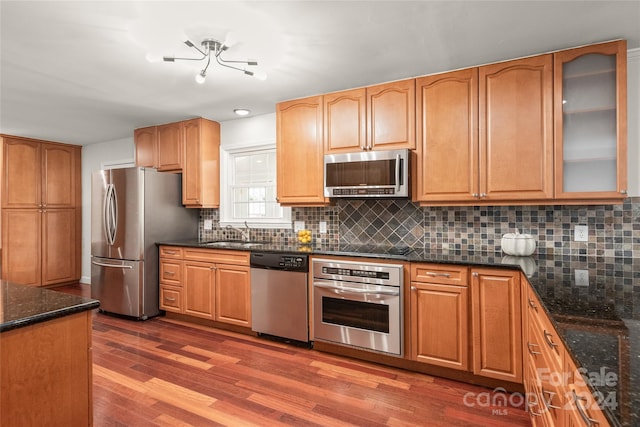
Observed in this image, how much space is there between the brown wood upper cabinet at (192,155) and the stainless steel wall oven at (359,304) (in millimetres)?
1880

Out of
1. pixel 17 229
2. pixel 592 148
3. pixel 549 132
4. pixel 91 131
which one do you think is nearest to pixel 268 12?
pixel 549 132

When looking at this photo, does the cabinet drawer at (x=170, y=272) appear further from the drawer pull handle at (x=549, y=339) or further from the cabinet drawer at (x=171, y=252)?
the drawer pull handle at (x=549, y=339)

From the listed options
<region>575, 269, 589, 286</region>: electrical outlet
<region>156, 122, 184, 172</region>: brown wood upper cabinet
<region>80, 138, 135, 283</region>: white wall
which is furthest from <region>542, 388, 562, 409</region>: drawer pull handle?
<region>80, 138, 135, 283</region>: white wall

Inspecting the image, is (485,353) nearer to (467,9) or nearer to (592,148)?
(592,148)

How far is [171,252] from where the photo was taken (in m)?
3.88

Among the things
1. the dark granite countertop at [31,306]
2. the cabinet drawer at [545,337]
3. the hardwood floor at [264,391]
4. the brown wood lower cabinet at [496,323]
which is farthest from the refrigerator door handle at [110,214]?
the cabinet drawer at [545,337]

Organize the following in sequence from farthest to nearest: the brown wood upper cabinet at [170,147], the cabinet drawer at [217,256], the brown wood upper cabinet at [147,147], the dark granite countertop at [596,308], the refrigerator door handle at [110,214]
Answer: the brown wood upper cabinet at [147,147] → the brown wood upper cabinet at [170,147] → the refrigerator door handle at [110,214] → the cabinet drawer at [217,256] → the dark granite countertop at [596,308]

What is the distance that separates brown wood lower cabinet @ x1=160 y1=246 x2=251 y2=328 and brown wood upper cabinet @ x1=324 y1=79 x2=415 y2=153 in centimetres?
144

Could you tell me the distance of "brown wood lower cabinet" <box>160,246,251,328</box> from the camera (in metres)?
3.39

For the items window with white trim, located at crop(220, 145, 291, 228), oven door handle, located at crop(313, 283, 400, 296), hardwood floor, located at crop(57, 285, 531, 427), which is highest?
window with white trim, located at crop(220, 145, 291, 228)

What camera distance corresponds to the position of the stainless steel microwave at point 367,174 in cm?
279

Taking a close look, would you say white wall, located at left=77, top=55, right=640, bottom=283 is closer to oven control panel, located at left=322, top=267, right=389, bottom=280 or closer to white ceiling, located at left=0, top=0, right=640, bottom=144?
white ceiling, located at left=0, top=0, right=640, bottom=144

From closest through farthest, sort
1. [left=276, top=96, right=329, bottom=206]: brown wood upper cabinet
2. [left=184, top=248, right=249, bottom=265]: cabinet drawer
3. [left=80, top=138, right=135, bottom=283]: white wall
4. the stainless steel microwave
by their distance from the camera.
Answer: the stainless steel microwave, [left=276, top=96, right=329, bottom=206]: brown wood upper cabinet, [left=184, top=248, right=249, bottom=265]: cabinet drawer, [left=80, top=138, right=135, bottom=283]: white wall

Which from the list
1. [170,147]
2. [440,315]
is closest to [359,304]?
[440,315]
